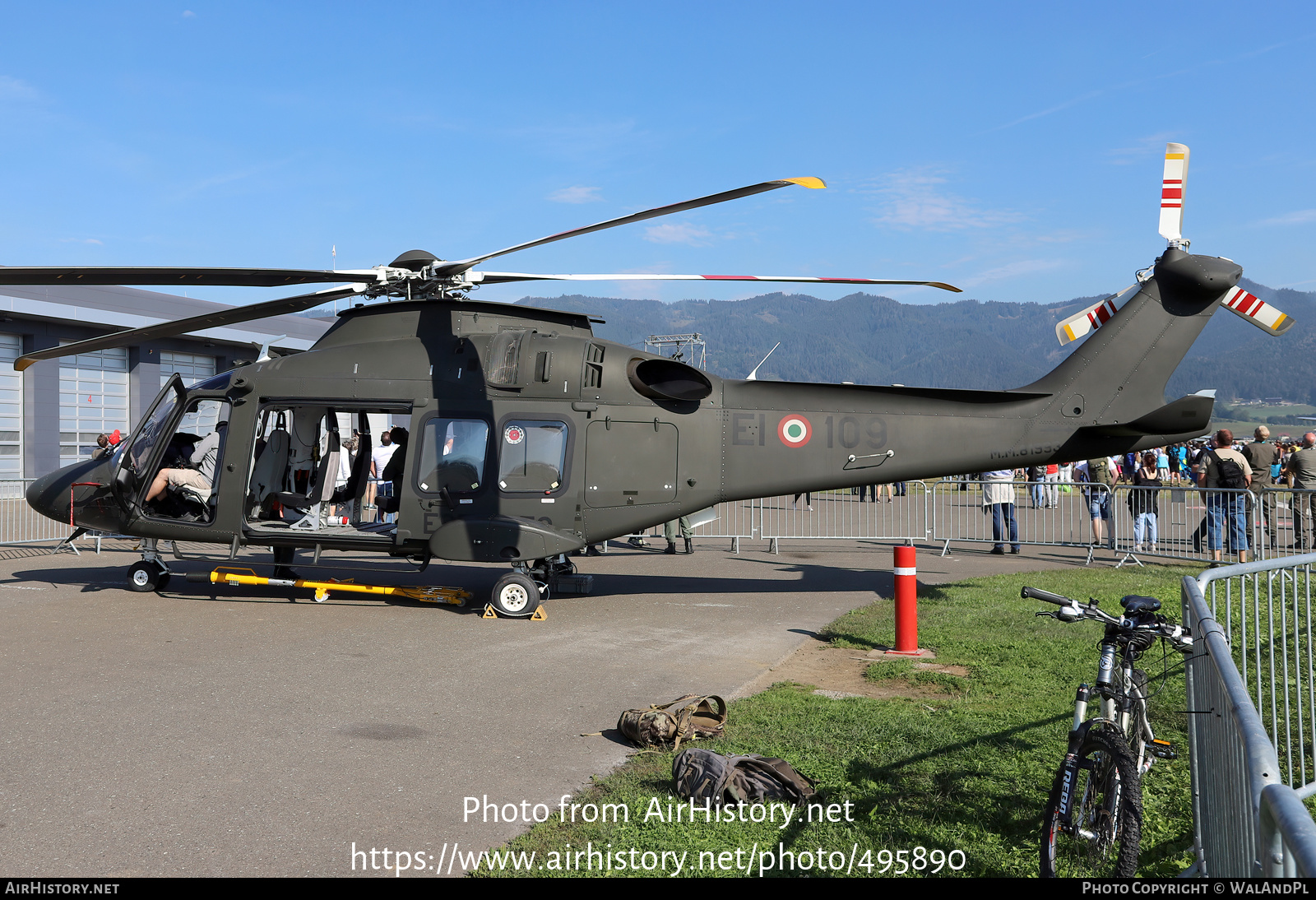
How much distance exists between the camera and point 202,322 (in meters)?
10.1

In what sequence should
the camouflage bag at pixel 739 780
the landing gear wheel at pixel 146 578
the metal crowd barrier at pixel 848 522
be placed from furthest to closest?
the metal crowd barrier at pixel 848 522 < the landing gear wheel at pixel 146 578 < the camouflage bag at pixel 739 780

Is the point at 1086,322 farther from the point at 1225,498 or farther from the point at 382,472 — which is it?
the point at 382,472

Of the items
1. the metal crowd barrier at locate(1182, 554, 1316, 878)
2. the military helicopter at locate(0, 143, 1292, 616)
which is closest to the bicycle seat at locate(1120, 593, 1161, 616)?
the metal crowd barrier at locate(1182, 554, 1316, 878)

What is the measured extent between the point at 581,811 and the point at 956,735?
261 centimetres

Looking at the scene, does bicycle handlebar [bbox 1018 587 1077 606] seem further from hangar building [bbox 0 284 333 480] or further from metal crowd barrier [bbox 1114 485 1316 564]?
hangar building [bbox 0 284 333 480]

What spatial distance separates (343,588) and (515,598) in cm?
211

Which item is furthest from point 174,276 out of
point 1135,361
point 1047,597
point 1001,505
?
point 1001,505

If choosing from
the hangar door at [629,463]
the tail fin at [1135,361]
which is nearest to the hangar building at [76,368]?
the hangar door at [629,463]

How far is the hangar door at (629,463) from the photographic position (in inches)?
404

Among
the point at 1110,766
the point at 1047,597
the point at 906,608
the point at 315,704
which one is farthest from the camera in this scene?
the point at 906,608

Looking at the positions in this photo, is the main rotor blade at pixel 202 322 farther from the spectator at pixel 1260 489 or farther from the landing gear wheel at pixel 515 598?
the spectator at pixel 1260 489

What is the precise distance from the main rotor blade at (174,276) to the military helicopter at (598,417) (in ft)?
1.74

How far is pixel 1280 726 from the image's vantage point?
6.00 meters

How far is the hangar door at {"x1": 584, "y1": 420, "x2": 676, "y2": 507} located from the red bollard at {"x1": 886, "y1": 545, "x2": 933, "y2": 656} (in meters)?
2.94
